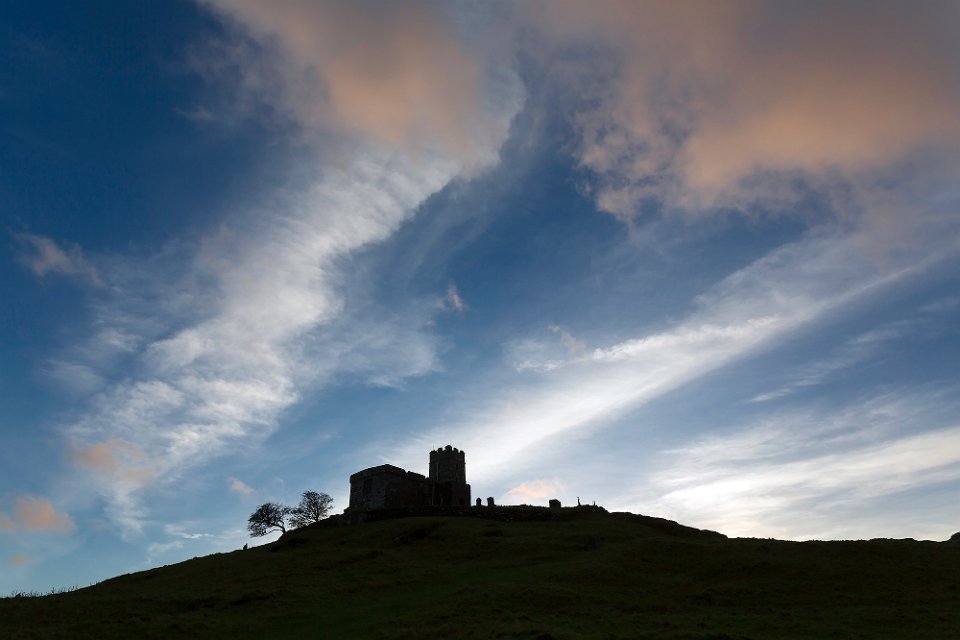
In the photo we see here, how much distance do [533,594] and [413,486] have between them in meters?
47.3

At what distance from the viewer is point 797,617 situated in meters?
31.2

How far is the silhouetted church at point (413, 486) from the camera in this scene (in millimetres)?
77000

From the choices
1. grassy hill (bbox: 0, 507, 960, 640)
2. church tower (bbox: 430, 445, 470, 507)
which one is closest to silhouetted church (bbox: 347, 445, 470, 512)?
church tower (bbox: 430, 445, 470, 507)

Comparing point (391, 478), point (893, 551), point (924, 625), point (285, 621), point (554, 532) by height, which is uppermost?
point (391, 478)

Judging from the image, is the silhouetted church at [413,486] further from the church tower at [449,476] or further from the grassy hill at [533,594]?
the grassy hill at [533,594]

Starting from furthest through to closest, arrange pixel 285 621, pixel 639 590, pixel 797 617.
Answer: pixel 639 590 < pixel 285 621 < pixel 797 617

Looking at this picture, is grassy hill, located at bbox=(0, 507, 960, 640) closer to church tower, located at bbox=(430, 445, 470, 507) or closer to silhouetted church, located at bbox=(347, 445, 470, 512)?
silhouetted church, located at bbox=(347, 445, 470, 512)

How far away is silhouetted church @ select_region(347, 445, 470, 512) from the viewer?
7700 centimetres

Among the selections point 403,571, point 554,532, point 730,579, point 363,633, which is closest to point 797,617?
point 730,579

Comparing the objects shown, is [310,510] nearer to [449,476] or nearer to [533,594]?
[449,476]

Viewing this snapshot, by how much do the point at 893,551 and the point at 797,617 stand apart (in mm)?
18110

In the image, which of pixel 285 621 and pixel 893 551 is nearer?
pixel 285 621

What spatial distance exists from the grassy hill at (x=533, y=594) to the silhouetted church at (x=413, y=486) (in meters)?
21.1

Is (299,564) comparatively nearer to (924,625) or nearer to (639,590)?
(639,590)
